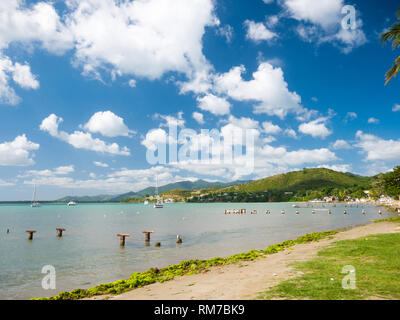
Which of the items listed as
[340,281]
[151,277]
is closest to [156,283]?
[151,277]

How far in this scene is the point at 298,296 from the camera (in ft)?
27.0

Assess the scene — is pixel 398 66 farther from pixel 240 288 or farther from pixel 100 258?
pixel 100 258

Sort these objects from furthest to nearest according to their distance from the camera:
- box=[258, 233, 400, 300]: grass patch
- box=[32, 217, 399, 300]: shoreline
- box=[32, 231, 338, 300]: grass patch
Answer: box=[32, 231, 338, 300]: grass patch
box=[32, 217, 399, 300]: shoreline
box=[258, 233, 400, 300]: grass patch

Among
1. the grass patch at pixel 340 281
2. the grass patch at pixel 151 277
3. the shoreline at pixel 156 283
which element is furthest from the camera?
the grass patch at pixel 151 277

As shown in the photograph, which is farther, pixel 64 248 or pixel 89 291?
pixel 64 248

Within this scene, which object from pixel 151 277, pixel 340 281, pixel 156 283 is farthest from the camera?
pixel 151 277

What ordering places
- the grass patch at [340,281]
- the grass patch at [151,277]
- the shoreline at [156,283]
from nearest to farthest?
the grass patch at [340,281]
the shoreline at [156,283]
the grass patch at [151,277]

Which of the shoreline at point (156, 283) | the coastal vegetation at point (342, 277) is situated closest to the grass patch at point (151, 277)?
the shoreline at point (156, 283)

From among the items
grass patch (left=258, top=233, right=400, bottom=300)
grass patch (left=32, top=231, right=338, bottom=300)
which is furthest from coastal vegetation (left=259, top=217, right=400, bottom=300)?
grass patch (left=32, top=231, right=338, bottom=300)

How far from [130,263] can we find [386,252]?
18.9m

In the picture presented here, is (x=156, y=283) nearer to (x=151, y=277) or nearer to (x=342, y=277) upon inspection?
(x=151, y=277)

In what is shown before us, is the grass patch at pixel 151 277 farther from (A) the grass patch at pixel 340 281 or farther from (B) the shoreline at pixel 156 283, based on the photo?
(A) the grass patch at pixel 340 281

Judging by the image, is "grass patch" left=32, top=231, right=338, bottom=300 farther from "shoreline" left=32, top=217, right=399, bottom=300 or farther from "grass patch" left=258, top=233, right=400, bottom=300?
"grass patch" left=258, top=233, right=400, bottom=300
